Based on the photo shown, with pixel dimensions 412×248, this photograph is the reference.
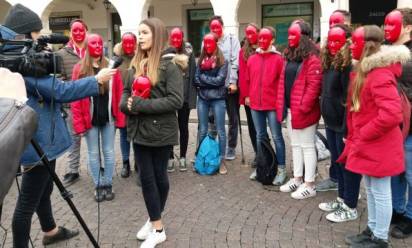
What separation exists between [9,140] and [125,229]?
2.62 m

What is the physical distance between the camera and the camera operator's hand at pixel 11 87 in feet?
6.74

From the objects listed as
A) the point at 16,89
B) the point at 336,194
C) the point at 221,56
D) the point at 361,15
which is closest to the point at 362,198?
the point at 336,194

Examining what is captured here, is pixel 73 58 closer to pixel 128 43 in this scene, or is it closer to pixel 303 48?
pixel 128 43

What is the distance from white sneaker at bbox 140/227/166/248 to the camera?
12.3 feet

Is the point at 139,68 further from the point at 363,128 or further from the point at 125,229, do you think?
the point at 363,128

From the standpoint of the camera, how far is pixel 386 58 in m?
3.26

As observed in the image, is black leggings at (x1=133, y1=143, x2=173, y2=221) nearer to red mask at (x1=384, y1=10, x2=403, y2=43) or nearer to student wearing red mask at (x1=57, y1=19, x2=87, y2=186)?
student wearing red mask at (x1=57, y1=19, x2=87, y2=186)

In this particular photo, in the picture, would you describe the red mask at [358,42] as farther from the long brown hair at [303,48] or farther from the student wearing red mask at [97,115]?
the student wearing red mask at [97,115]

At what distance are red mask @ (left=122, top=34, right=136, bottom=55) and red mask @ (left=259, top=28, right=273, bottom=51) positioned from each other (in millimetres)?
1580

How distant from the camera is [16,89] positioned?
210cm

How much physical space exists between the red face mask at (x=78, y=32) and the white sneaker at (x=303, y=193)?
10.7ft

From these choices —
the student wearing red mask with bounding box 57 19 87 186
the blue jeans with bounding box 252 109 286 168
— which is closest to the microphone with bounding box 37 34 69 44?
the student wearing red mask with bounding box 57 19 87 186

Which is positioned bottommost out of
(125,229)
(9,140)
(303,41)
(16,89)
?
(125,229)

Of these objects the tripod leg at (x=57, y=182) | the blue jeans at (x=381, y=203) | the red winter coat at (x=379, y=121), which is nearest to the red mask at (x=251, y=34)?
the red winter coat at (x=379, y=121)
